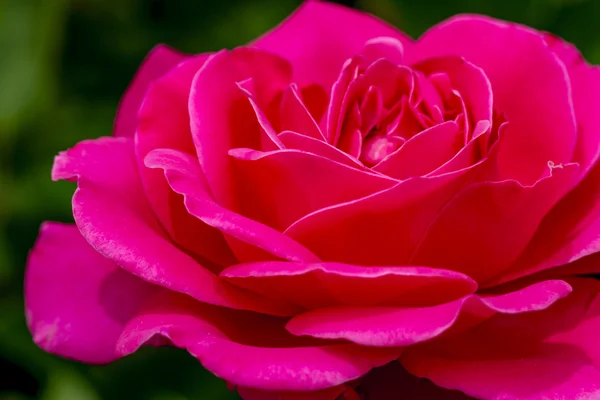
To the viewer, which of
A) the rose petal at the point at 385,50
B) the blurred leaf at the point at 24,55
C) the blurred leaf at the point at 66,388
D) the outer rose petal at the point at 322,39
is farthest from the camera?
the blurred leaf at the point at 24,55

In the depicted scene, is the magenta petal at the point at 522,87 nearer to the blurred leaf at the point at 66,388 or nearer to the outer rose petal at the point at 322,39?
the outer rose petal at the point at 322,39

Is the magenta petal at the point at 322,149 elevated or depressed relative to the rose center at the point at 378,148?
elevated

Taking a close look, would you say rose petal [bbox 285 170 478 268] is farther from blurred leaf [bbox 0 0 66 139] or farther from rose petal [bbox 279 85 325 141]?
blurred leaf [bbox 0 0 66 139]

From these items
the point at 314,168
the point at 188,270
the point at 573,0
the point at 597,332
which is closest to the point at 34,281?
the point at 188,270

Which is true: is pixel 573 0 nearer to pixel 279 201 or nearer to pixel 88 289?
pixel 279 201

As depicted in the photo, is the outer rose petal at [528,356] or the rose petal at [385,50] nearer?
the outer rose petal at [528,356]

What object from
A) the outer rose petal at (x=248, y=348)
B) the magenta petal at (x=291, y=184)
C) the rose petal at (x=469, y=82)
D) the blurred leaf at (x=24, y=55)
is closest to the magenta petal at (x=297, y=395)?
the outer rose petal at (x=248, y=348)
